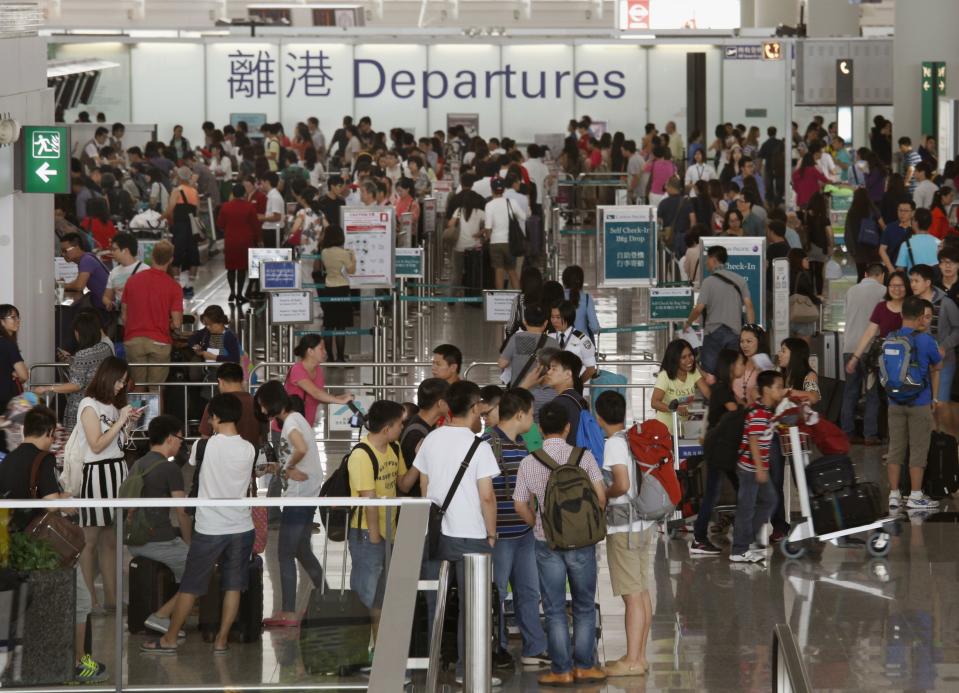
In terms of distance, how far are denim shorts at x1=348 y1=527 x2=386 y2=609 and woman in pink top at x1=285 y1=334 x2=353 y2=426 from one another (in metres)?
4.11

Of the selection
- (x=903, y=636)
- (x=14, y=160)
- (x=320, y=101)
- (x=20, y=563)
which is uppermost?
(x=320, y=101)

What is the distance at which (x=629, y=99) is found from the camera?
1352 inches

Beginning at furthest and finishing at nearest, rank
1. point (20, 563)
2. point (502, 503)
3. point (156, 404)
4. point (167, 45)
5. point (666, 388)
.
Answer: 1. point (167, 45)
2. point (156, 404)
3. point (666, 388)
4. point (502, 503)
5. point (20, 563)

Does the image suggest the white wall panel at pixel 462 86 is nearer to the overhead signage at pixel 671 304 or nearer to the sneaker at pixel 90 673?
the overhead signage at pixel 671 304

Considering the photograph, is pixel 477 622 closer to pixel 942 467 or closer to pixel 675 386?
pixel 675 386

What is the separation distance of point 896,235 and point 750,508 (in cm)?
752

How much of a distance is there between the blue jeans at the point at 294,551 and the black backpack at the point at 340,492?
84mm

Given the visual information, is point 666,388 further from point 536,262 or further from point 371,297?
point 536,262

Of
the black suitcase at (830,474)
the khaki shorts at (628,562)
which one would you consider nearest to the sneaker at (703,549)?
the black suitcase at (830,474)

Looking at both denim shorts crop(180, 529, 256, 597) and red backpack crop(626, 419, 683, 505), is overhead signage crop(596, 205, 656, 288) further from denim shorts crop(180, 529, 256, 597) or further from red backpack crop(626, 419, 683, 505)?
denim shorts crop(180, 529, 256, 597)

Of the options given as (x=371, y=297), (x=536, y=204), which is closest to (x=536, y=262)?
(x=536, y=204)

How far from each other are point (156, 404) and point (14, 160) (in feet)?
8.52

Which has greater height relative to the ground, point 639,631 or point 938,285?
point 938,285

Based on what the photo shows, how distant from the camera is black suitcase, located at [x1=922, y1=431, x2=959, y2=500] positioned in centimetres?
1152
